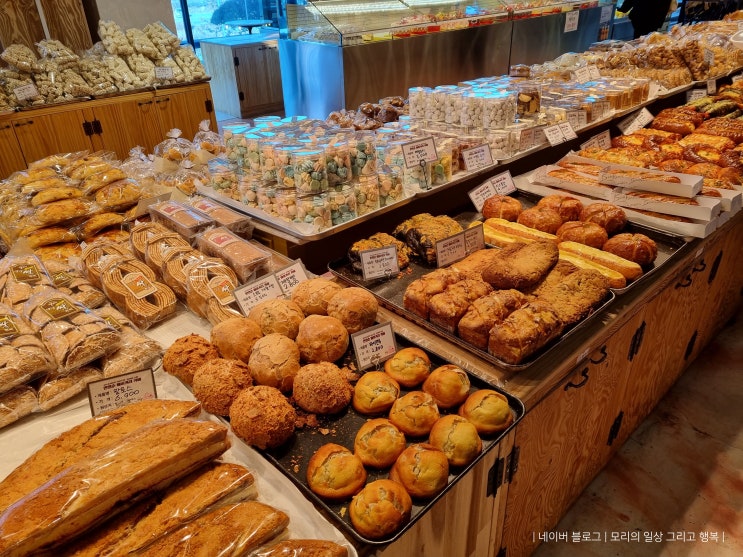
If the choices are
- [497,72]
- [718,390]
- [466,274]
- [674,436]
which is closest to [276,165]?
[466,274]

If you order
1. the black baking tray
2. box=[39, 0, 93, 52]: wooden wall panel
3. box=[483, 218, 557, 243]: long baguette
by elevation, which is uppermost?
box=[39, 0, 93, 52]: wooden wall panel

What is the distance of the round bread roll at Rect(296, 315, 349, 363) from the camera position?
148cm

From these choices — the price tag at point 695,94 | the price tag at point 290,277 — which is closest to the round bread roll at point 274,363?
the price tag at point 290,277

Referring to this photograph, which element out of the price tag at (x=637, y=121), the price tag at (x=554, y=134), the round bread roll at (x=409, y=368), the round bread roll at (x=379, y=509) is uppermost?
the price tag at (x=554, y=134)

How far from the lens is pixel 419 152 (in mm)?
2371

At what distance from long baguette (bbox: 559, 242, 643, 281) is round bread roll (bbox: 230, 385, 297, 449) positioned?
1384 mm

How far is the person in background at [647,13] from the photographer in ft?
20.4

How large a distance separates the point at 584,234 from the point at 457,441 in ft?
4.35

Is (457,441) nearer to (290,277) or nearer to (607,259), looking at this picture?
(290,277)

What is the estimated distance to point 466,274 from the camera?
1.89 m

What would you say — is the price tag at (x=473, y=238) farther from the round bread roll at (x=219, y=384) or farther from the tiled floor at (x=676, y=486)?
the tiled floor at (x=676, y=486)

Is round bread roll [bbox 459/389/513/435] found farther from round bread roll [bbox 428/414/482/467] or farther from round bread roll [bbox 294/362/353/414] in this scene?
round bread roll [bbox 294/362/353/414]

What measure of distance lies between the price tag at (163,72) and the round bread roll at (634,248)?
171 inches

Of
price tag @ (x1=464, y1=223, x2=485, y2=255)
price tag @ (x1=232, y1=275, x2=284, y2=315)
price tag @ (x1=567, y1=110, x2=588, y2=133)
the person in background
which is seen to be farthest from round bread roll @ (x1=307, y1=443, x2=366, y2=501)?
the person in background
